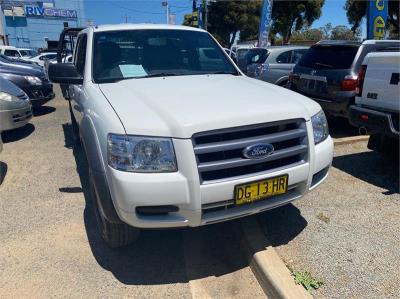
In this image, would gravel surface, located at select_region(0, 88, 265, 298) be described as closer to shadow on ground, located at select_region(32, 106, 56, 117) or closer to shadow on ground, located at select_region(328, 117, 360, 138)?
shadow on ground, located at select_region(328, 117, 360, 138)

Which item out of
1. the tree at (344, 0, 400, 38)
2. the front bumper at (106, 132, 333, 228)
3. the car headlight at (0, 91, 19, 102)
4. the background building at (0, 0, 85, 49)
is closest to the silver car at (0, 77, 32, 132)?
the car headlight at (0, 91, 19, 102)

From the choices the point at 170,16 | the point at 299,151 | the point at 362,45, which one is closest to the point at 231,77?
the point at 299,151

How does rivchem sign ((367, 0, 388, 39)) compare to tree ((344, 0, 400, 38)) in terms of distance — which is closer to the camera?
rivchem sign ((367, 0, 388, 39))

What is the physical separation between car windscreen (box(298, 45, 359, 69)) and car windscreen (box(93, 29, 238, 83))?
2780mm

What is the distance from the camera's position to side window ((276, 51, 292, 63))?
31.3 ft

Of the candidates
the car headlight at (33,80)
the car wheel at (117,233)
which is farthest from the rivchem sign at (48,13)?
the car wheel at (117,233)

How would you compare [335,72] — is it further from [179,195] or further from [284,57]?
[179,195]

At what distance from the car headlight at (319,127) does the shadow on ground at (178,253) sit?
92cm

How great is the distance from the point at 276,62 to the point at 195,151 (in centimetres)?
762

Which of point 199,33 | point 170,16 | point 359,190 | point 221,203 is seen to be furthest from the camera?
point 170,16

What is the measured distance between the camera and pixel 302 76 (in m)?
6.93

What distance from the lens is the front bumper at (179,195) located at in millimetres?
2426

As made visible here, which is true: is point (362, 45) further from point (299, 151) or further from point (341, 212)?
point (299, 151)

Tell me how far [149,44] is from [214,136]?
76.1 inches
